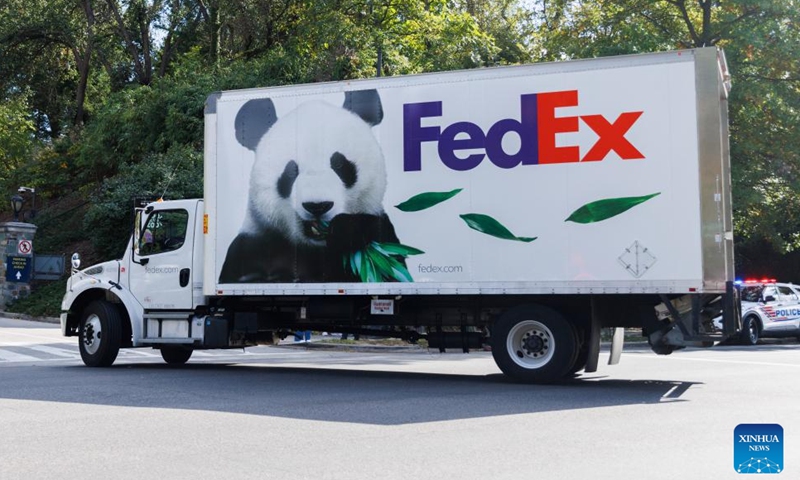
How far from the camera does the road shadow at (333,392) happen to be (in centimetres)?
988

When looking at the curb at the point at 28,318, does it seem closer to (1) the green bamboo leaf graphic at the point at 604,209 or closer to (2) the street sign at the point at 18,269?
(2) the street sign at the point at 18,269

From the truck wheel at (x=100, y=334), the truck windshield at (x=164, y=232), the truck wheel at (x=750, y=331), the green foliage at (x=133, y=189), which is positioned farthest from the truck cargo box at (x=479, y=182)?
the green foliage at (x=133, y=189)

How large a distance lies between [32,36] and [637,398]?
40779 millimetres

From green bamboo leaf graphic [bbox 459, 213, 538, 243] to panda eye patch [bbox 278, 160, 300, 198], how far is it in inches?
102

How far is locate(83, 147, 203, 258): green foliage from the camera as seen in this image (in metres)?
30.2

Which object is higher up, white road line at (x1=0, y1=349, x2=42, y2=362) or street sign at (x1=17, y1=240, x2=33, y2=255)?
street sign at (x1=17, y1=240, x2=33, y2=255)

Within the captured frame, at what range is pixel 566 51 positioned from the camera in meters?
29.3

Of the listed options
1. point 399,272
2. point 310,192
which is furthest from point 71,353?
point 399,272

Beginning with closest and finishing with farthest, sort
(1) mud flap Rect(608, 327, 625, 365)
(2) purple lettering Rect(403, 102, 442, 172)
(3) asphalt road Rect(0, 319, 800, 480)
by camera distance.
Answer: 1. (3) asphalt road Rect(0, 319, 800, 480)
2. (2) purple lettering Rect(403, 102, 442, 172)
3. (1) mud flap Rect(608, 327, 625, 365)

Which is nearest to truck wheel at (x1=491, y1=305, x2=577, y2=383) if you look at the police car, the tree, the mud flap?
the mud flap

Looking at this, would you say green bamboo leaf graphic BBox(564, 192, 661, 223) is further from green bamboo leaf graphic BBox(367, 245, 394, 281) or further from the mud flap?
green bamboo leaf graphic BBox(367, 245, 394, 281)

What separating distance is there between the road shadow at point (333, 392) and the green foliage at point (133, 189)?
51.3 ft

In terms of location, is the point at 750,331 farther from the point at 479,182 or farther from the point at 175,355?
the point at 175,355

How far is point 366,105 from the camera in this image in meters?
13.3
